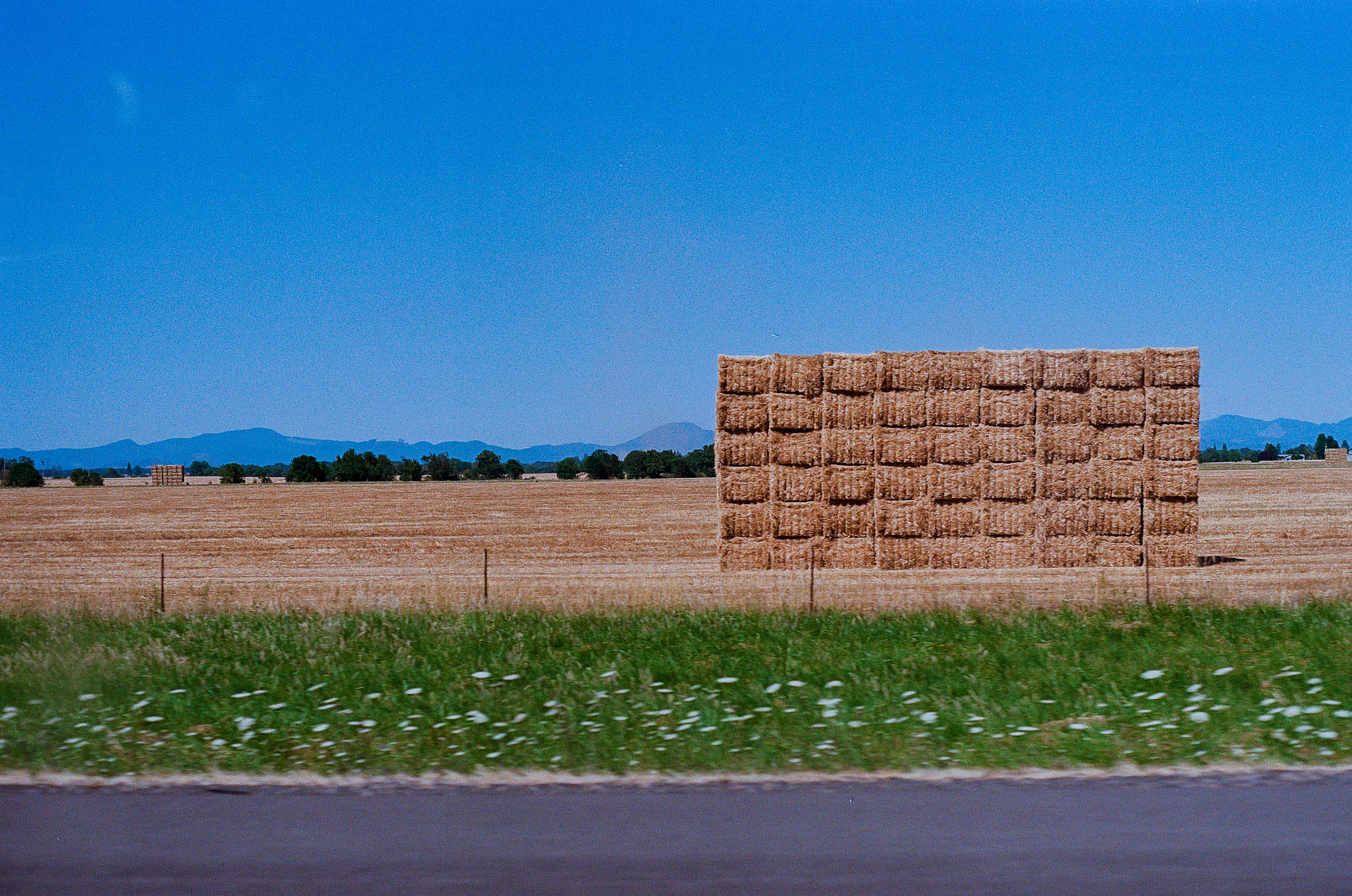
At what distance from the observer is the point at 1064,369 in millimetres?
18219

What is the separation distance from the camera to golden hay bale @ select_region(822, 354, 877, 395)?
18.2m

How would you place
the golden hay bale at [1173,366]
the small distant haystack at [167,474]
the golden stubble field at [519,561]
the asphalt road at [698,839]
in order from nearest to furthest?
the asphalt road at [698,839], the golden stubble field at [519,561], the golden hay bale at [1173,366], the small distant haystack at [167,474]

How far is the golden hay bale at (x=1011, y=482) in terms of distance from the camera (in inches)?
714

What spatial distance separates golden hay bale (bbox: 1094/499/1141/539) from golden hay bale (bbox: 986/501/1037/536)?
3.26 ft

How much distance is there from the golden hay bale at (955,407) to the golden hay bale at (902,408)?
116 mm

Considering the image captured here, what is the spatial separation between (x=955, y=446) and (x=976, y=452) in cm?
35

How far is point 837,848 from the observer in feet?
17.7

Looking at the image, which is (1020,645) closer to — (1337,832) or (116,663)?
(1337,832)

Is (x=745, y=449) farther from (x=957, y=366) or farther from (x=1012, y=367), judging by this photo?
(x=1012, y=367)

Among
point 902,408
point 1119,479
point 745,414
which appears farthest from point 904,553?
point 1119,479

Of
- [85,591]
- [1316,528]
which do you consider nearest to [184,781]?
[85,591]

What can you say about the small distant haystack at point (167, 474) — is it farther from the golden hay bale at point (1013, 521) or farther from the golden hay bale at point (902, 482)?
the golden hay bale at point (1013, 521)

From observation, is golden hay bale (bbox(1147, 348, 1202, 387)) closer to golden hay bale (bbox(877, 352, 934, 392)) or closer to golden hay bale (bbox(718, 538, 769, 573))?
golden hay bale (bbox(877, 352, 934, 392))

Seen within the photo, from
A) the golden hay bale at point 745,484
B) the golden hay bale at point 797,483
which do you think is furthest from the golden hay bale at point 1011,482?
the golden hay bale at point 745,484
